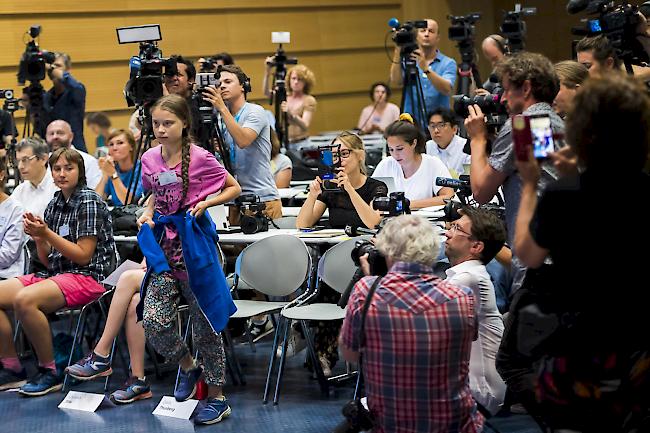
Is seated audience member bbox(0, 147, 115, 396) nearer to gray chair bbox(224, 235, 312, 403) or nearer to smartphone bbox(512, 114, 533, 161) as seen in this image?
gray chair bbox(224, 235, 312, 403)

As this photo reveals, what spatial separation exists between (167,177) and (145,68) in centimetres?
139

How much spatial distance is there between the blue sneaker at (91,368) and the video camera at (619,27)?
9.12 feet

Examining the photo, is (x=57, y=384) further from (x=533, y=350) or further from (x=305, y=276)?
(x=533, y=350)

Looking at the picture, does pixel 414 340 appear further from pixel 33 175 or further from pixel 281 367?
pixel 33 175

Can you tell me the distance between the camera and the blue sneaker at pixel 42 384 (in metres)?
5.23

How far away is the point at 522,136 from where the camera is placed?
8.93 ft

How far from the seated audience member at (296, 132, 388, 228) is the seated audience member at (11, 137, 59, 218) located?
1599 mm

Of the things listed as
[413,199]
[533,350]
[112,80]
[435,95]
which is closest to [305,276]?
[413,199]

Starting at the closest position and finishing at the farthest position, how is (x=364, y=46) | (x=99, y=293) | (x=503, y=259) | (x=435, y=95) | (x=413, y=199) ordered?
Result: (x=503, y=259) < (x=99, y=293) < (x=413, y=199) < (x=435, y=95) < (x=364, y=46)

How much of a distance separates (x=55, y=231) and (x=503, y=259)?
2340 mm

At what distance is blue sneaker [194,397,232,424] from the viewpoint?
15.0ft

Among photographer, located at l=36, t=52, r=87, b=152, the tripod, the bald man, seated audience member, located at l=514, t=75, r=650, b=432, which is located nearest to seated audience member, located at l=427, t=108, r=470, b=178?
the tripod

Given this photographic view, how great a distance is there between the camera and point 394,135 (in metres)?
5.78

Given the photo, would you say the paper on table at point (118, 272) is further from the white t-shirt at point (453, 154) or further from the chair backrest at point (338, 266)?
the white t-shirt at point (453, 154)
